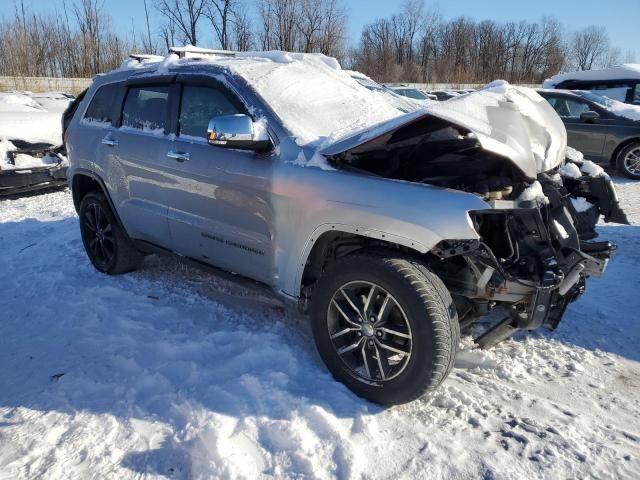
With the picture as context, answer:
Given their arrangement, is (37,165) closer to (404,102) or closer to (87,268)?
(87,268)

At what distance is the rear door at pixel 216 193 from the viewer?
10.6ft

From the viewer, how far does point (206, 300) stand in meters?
4.15

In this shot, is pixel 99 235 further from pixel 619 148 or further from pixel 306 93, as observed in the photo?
pixel 619 148

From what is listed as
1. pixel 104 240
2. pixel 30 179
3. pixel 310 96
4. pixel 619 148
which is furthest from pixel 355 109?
pixel 619 148

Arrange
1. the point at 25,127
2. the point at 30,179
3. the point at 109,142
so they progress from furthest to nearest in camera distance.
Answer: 1. the point at 25,127
2. the point at 30,179
3. the point at 109,142

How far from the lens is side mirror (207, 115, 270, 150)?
296 cm

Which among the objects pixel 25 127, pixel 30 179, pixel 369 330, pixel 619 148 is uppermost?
pixel 25 127

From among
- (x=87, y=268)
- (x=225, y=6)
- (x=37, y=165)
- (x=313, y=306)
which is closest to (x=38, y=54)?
(x=225, y=6)

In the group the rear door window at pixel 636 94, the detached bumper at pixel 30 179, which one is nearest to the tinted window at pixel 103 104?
the detached bumper at pixel 30 179

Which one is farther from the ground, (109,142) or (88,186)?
(109,142)

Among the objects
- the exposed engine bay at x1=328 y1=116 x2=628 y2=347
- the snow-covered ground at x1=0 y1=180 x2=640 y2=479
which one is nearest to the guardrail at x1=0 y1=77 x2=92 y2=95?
the snow-covered ground at x1=0 y1=180 x2=640 y2=479

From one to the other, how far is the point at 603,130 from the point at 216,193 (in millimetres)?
8585

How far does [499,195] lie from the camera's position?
2627 mm

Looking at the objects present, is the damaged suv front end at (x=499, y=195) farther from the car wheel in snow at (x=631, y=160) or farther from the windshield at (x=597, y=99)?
the windshield at (x=597, y=99)
